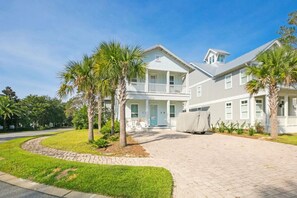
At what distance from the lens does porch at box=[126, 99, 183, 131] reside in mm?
18938

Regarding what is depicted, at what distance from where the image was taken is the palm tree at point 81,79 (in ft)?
34.9

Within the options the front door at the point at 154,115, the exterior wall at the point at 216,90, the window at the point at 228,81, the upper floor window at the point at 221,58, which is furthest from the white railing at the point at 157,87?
the upper floor window at the point at 221,58

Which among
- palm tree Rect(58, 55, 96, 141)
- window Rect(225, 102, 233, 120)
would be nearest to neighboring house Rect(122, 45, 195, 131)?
window Rect(225, 102, 233, 120)

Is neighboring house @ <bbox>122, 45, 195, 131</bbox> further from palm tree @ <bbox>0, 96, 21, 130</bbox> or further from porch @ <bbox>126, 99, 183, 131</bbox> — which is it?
palm tree @ <bbox>0, 96, 21, 130</bbox>

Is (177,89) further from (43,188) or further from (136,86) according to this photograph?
(43,188)

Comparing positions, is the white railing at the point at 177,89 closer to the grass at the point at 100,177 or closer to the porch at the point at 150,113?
the porch at the point at 150,113

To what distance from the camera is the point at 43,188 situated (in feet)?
16.0

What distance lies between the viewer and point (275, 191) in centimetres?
452

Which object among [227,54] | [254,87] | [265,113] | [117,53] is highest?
[227,54]

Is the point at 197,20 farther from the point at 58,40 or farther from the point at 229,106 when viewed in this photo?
the point at 58,40

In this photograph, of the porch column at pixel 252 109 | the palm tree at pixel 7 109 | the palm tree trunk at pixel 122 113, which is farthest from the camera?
the palm tree at pixel 7 109

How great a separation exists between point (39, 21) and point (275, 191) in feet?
47.1

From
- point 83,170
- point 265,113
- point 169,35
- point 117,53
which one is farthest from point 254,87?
point 83,170

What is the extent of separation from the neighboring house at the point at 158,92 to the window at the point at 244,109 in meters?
5.68
